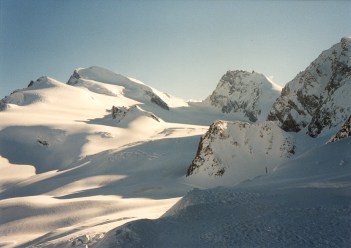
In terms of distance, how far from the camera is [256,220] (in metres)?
8.62

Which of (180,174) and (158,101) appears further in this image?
(158,101)

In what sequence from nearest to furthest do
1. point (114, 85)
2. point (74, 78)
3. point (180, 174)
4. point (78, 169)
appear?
point (180, 174) < point (78, 169) < point (114, 85) < point (74, 78)

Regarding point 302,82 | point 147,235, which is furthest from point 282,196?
point 302,82

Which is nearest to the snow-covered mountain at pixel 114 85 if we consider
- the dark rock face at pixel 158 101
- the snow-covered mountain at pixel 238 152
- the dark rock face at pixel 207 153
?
the dark rock face at pixel 158 101

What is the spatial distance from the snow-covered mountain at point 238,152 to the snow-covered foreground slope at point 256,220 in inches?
799

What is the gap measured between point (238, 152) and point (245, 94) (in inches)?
4097

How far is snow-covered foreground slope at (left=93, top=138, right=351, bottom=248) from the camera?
7.66 m

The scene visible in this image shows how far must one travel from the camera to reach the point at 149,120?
72.1m

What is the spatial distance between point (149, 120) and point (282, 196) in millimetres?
62704

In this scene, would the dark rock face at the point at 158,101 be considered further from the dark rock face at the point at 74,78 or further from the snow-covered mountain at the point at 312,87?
the snow-covered mountain at the point at 312,87

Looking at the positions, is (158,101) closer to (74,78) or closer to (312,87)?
(74,78)

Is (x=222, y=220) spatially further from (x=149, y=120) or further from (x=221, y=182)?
(x=149, y=120)

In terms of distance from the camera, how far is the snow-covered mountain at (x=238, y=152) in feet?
105

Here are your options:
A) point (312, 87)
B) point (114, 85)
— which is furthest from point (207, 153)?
point (114, 85)
